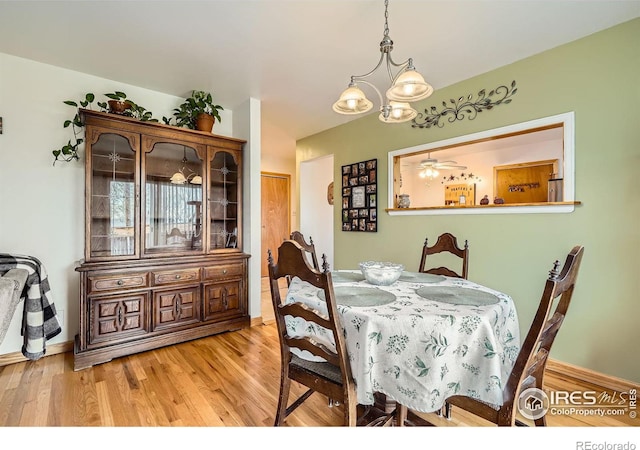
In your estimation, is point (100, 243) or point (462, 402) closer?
point (462, 402)

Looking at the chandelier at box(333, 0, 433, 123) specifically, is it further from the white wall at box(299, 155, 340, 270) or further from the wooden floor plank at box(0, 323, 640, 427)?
the white wall at box(299, 155, 340, 270)

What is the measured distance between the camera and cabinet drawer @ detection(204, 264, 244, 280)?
2840 millimetres

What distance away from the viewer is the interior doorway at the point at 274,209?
569 cm

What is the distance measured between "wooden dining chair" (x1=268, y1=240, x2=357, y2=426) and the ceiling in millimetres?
1533

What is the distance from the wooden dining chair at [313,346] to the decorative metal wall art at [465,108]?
2.20 metres

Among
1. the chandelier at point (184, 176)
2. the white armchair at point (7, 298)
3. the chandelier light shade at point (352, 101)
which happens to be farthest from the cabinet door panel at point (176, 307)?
the chandelier light shade at point (352, 101)

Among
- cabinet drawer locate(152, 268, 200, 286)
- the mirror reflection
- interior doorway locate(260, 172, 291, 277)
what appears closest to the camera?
cabinet drawer locate(152, 268, 200, 286)

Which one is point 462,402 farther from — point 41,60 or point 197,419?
point 41,60

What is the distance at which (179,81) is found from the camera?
2.76 m

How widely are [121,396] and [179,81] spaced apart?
2.53m

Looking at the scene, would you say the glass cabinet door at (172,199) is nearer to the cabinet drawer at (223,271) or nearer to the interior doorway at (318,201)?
the cabinet drawer at (223,271)

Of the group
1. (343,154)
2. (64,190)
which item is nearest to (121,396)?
(64,190)

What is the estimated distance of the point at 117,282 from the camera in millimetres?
2369

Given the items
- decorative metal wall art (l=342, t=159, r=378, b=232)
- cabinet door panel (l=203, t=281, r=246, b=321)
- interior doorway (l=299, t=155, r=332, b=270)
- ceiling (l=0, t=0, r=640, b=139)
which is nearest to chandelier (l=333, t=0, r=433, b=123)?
ceiling (l=0, t=0, r=640, b=139)
